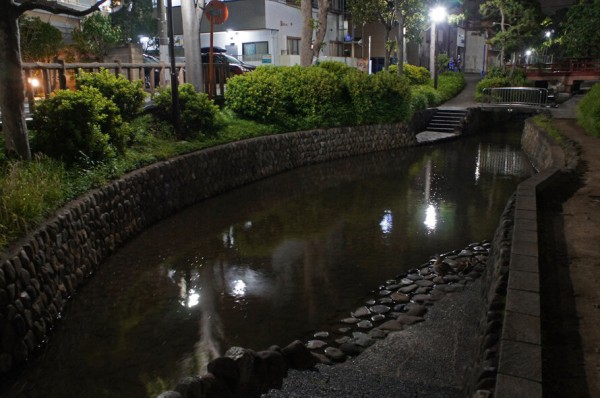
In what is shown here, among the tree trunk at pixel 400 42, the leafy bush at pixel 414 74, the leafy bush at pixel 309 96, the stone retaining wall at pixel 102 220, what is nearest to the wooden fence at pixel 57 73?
the stone retaining wall at pixel 102 220

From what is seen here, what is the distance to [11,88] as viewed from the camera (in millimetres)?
9953

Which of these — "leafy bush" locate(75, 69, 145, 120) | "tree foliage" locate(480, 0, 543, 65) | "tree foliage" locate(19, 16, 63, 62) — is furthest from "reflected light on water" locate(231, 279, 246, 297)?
"tree foliage" locate(480, 0, 543, 65)

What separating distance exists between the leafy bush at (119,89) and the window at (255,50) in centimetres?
3050

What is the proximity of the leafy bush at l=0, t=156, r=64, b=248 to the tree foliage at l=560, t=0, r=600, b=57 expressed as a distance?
3571 centimetres

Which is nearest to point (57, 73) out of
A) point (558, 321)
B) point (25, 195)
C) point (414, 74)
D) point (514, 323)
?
point (25, 195)

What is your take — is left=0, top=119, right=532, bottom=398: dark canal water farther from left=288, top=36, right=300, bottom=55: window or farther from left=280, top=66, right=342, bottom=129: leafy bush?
left=288, top=36, right=300, bottom=55: window

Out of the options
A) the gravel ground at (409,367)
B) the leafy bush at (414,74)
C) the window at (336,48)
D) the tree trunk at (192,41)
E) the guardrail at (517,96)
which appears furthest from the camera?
the window at (336,48)

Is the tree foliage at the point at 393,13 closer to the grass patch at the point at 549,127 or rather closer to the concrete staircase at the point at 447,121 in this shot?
the concrete staircase at the point at 447,121

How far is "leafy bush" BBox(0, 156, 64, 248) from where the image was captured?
7492 mm

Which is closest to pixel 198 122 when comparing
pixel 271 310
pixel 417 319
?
pixel 271 310

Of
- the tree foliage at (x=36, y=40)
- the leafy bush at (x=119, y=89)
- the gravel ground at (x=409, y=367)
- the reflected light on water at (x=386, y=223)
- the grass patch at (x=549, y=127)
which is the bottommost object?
the gravel ground at (x=409, y=367)

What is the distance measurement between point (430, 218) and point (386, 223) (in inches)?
50.2

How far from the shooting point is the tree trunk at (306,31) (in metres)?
24.6

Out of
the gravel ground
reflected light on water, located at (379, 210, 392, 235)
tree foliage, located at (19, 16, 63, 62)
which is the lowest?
the gravel ground
